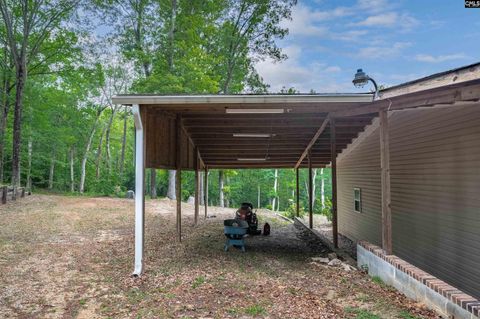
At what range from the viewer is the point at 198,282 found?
5609 mm

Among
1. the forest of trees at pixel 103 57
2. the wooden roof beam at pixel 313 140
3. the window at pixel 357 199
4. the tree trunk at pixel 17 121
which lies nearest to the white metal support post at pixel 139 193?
the wooden roof beam at pixel 313 140

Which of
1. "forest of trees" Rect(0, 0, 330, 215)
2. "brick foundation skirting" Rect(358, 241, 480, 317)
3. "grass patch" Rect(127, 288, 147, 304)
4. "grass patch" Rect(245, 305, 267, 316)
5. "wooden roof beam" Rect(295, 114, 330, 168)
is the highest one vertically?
"forest of trees" Rect(0, 0, 330, 215)

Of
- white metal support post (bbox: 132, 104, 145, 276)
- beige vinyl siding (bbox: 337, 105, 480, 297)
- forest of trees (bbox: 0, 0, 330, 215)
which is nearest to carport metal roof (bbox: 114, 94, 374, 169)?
white metal support post (bbox: 132, 104, 145, 276)

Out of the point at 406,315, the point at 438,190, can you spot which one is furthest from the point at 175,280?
the point at 438,190

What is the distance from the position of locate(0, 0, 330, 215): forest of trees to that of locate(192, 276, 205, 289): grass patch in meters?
12.2

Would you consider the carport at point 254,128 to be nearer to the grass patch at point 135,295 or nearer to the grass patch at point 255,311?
the grass patch at point 135,295

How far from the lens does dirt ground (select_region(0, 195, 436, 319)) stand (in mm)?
4434

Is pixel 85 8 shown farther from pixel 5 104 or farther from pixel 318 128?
pixel 318 128

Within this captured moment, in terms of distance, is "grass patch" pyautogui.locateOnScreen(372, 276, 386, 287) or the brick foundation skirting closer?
the brick foundation skirting

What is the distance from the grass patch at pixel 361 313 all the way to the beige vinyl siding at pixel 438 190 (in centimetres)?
240

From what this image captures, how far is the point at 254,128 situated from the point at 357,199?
4876 mm

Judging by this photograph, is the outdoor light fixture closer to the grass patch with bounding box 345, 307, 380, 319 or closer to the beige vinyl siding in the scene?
the beige vinyl siding

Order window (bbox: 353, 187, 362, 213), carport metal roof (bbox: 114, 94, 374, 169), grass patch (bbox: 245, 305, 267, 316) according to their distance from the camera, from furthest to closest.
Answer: window (bbox: 353, 187, 362, 213), carport metal roof (bbox: 114, 94, 374, 169), grass patch (bbox: 245, 305, 267, 316)

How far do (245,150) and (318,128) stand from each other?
11.3 ft
